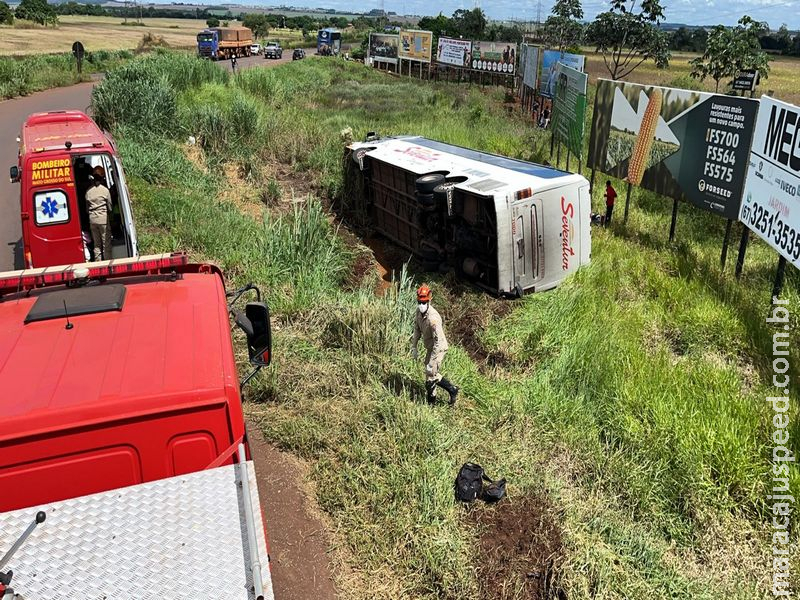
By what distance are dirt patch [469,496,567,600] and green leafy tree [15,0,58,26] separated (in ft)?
331

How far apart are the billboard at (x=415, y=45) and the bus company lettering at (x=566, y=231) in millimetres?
40405

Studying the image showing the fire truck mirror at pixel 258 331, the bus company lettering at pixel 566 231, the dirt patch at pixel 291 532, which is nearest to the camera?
the fire truck mirror at pixel 258 331

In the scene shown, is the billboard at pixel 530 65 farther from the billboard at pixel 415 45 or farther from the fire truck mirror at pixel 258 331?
the fire truck mirror at pixel 258 331

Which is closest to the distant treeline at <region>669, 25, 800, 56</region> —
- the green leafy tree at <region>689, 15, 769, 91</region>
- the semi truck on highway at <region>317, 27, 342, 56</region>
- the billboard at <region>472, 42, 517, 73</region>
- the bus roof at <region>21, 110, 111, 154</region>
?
the semi truck on highway at <region>317, 27, 342, 56</region>

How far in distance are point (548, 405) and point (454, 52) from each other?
4250 centimetres

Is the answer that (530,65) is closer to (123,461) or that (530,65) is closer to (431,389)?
(431,389)

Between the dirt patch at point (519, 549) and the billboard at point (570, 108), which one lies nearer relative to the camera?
the dirt patch at point (519, 549)

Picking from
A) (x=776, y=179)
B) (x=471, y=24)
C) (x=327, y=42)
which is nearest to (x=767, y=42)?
(x=471, y=24)

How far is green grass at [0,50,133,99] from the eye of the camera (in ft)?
89.9

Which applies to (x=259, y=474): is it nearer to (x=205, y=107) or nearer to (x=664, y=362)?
(x=664, y=362)

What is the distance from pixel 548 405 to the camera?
6.60 metres

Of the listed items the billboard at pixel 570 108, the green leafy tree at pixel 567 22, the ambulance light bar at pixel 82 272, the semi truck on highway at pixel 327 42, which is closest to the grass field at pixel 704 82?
the green leafy tree at pixel 567 22

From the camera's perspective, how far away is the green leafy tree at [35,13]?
84.0m

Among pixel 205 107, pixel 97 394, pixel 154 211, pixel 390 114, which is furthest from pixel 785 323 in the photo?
pixel 390 114
